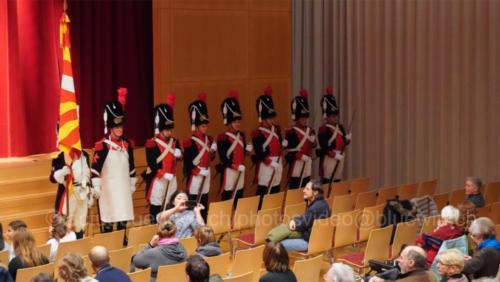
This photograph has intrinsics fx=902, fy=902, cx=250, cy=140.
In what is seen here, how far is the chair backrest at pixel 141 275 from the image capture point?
7340 millimetres

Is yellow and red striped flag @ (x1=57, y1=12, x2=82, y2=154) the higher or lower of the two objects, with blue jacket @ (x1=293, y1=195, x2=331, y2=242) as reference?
higher

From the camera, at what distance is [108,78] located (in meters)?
13.9

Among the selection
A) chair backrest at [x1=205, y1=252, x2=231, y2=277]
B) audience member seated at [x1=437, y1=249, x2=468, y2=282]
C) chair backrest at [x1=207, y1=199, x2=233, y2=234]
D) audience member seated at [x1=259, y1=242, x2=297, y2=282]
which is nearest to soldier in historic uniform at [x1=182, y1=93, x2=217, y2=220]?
chair backrest at [x1=207, y1=199, x2=233, y2=234]

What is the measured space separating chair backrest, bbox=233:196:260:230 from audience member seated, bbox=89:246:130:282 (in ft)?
11.7

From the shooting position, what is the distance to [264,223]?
392 inches

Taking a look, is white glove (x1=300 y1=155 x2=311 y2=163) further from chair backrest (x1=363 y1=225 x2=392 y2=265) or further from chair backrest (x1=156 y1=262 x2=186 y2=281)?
chair backrest (x1=156 y1=262 x2=186 y2=281)

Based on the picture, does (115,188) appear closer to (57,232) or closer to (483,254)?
(57,232)

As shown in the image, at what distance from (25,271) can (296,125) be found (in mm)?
6977

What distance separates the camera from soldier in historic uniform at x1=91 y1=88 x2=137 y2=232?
35.7 feet

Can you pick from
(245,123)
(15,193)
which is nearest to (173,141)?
(15,193)

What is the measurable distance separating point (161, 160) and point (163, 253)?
3.64 metres

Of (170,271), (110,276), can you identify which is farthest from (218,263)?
(110,276)

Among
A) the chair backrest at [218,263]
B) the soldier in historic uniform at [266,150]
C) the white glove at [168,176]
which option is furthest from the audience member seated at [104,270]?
the soldier in historic uniform at [266,150]

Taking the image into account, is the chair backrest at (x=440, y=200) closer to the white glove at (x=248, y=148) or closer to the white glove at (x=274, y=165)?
the white glove at (x=274, y=165)
